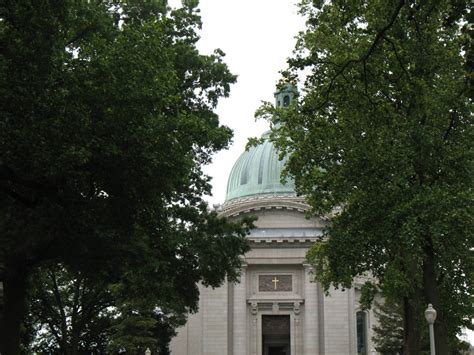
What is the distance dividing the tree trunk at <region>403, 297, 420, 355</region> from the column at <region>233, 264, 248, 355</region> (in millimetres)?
28891

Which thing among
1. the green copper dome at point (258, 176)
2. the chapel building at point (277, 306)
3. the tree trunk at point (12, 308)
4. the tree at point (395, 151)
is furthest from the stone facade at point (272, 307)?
the tree trunk at point (12, 308)

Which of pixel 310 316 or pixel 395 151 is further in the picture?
pixel 310 316

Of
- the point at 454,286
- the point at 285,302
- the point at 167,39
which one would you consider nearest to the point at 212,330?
the point at 285,302

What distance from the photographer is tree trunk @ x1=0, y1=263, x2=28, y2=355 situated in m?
20.5

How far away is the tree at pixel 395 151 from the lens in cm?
2122

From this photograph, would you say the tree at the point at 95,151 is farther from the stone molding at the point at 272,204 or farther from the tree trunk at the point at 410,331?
the stone molding at the point at 272,204

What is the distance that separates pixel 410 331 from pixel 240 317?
30.7 meters

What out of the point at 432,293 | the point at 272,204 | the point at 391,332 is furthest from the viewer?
the point at 272,204

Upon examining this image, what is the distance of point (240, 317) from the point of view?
181ft

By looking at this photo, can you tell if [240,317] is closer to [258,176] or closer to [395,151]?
[258,176]

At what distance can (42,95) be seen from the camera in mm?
16375

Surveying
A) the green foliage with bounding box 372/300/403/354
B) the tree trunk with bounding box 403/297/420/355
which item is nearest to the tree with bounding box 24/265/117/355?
the tree trunk with bounding box 403/297/420/355

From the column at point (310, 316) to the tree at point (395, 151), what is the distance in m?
29.0

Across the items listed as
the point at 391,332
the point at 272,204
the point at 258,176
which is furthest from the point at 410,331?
the point at 258,176
